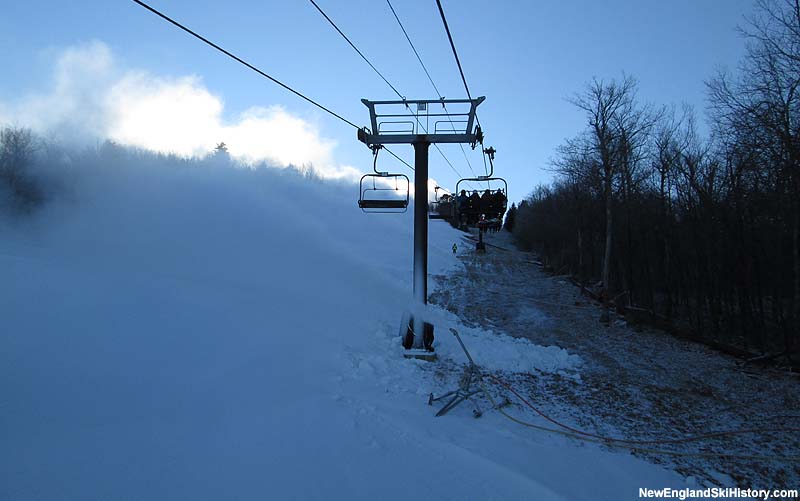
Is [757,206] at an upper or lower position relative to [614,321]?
upper

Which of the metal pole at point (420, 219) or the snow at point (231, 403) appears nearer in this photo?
the snow at point (231, 403)

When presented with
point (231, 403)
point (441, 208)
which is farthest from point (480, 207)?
point (231, 403)

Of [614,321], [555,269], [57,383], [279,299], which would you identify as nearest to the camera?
[57,383]

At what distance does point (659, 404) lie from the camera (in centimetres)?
815

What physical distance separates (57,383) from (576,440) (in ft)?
→ 24.3

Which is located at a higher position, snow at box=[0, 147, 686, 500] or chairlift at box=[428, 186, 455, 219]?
chairlift at box=[428, 186, 455, 219]

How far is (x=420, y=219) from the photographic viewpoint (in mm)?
8742

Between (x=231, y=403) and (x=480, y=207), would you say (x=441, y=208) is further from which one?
(x=231, y=403)

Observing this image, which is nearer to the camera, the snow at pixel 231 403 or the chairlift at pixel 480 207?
the snow at pixel 231 403

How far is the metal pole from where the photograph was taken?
875 cm

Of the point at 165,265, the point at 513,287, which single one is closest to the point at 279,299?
the point at 165,265

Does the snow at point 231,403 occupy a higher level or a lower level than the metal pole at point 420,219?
lower

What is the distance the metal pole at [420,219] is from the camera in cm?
875

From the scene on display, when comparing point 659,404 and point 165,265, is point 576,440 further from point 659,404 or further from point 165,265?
point 165,265
